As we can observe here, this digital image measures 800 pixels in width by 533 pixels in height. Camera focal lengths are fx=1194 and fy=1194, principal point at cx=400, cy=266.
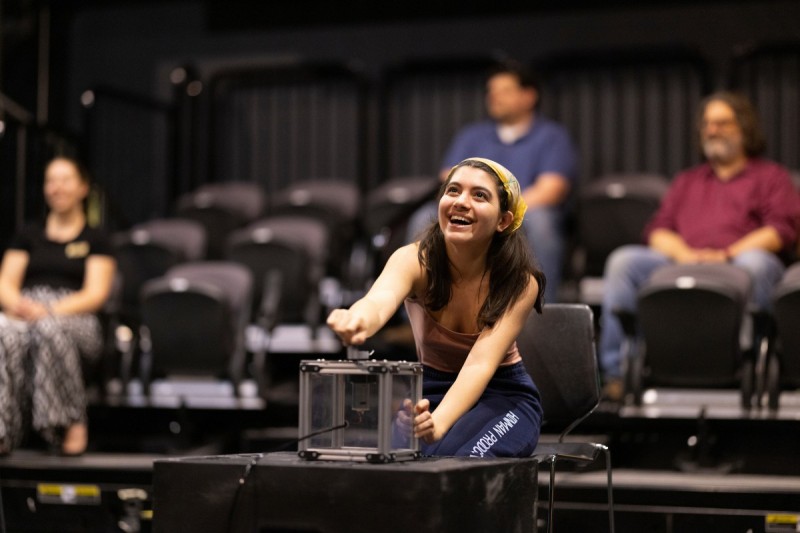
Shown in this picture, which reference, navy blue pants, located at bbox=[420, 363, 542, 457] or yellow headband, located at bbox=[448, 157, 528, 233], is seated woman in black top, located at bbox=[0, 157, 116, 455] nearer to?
navy blue pants, located at bbox=[420, 363, 542, 457]

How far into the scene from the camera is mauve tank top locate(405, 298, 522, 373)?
2910 millimetres

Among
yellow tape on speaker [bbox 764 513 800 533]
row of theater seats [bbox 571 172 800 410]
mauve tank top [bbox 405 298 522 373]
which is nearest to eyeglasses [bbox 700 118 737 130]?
row of theater seats [bbox 571 172 800 410]

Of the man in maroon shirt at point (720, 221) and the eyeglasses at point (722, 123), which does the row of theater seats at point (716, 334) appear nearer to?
the man in maroon shirt at point (720, 221)

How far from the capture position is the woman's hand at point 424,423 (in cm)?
252

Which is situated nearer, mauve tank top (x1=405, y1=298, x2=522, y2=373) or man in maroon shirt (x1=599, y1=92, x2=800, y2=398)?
mauve tank top (x1=405, y1=298, x2=522, y2=373)

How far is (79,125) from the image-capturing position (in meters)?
8.59

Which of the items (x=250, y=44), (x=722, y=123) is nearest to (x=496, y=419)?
(x=722, y=123)

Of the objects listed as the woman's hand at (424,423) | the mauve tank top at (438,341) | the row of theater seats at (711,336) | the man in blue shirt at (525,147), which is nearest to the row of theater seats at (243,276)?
the man in blue shirt at (525,147)

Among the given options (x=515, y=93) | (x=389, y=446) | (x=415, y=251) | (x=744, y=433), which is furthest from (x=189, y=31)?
(x=389, y=446)

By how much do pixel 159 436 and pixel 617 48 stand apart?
3.67 meters

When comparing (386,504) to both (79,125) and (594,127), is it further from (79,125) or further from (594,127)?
(79,125)

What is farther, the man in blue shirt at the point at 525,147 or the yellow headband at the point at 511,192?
the man in blue shirt at the point at 525,147

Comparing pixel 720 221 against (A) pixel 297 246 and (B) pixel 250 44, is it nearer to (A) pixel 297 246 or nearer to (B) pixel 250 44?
(A) pixel 297 246

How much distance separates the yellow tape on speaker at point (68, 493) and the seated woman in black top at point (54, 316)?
0.29 metres
